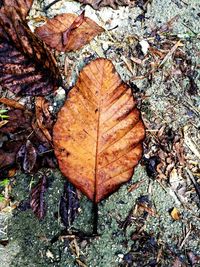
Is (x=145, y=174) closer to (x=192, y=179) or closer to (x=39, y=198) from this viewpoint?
(x=192, y=179)

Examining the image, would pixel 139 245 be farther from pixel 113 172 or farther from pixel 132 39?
pixel 132 39

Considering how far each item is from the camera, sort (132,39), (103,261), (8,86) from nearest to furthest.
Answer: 1. (103,261)
2. (8,86)
3. (132,39)

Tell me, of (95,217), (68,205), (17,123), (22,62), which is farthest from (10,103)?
(95,217)

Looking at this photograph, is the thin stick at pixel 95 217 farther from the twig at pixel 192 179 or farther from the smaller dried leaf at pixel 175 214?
the twig at pixel 192 179

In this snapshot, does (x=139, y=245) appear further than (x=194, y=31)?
No

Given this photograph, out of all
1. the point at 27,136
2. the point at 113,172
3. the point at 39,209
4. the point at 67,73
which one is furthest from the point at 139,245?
the point at 67,73

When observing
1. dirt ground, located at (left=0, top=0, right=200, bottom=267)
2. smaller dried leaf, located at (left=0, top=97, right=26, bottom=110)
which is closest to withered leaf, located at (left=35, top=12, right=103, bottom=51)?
dirt ground, located at (left=0, top=0, right=200, bottom=267)
